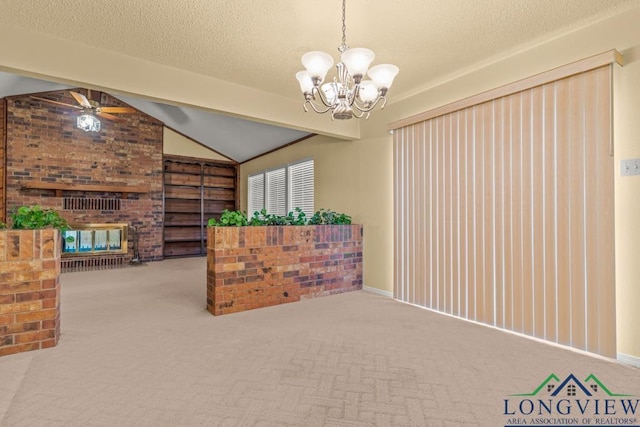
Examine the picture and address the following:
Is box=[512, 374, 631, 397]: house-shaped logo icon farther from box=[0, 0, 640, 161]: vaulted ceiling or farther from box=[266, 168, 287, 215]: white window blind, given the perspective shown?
box=[266, 168, 287, 215]: white window blind

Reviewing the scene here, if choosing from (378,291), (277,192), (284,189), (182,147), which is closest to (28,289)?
(378,291)

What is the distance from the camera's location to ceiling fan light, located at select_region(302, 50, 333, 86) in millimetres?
2021

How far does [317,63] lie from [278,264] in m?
2.29

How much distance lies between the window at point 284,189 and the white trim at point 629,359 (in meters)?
4.20

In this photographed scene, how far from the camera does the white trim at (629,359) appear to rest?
2.20 m

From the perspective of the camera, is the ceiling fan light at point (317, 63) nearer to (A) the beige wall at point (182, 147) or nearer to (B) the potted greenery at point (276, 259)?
(B) the potted greenery at point (276, 259)

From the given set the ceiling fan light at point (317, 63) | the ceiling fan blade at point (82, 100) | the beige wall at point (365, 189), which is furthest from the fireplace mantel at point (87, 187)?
the ceiling fan light at point (317, 63)

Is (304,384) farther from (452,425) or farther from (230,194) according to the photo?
(230,194)

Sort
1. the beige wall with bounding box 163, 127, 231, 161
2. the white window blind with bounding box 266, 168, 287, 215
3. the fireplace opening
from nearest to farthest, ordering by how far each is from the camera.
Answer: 1. the fireplace opening
2. the white window blind with bounding box 266, 168, 287, 215
3. the beige wall with bounding box 163, 127, 231, 161

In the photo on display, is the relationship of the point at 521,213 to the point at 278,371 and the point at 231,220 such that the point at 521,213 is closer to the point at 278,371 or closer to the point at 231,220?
the point at 278,371

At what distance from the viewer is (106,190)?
6.53 meters

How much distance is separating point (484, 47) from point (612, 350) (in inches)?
99.8

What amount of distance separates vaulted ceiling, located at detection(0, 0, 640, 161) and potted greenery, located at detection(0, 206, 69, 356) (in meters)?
1.28

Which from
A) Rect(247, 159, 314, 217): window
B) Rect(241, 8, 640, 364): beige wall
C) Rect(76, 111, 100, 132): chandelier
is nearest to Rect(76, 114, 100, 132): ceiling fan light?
Rect(76, 111, 100, 132): chandelier
